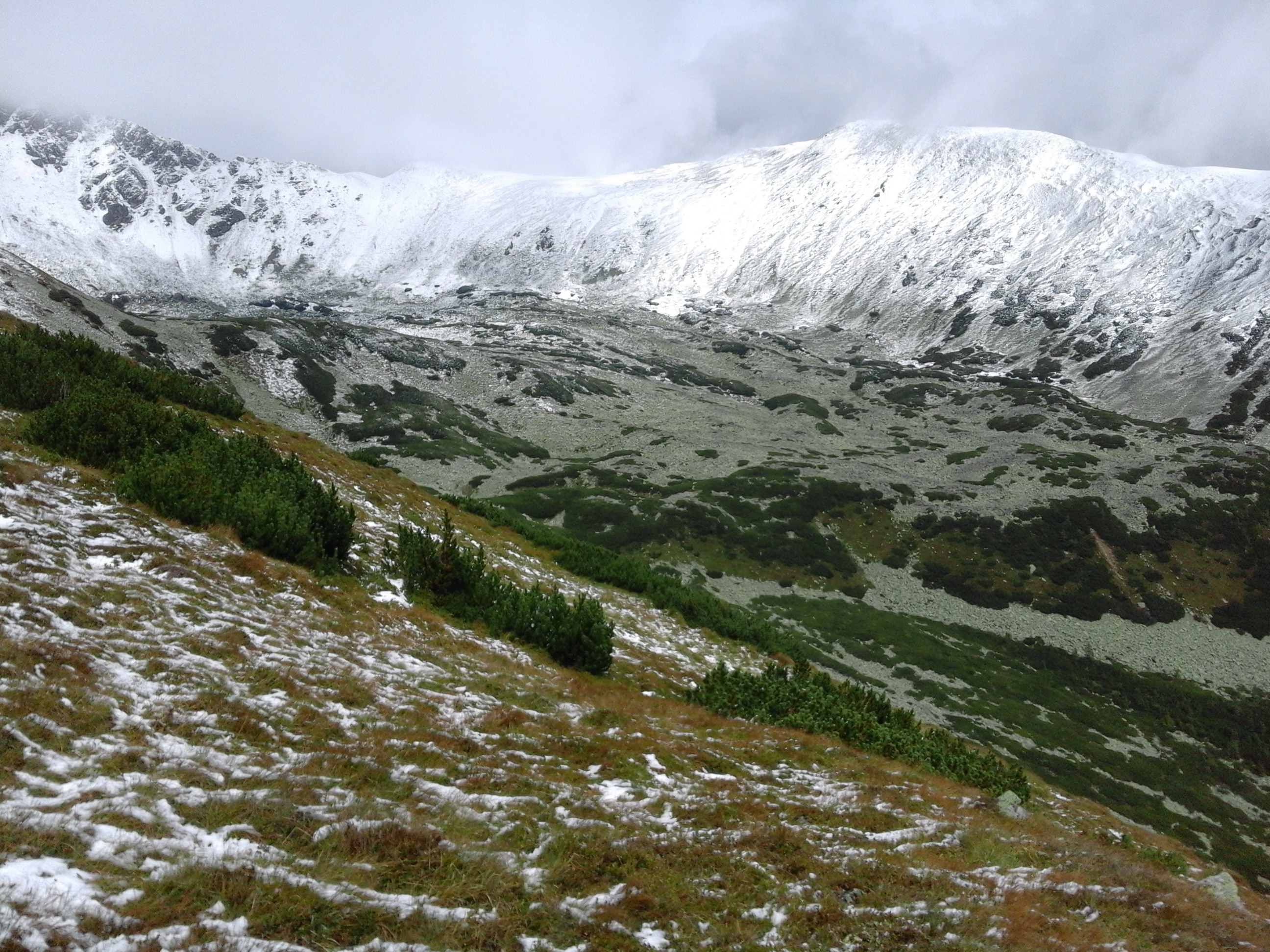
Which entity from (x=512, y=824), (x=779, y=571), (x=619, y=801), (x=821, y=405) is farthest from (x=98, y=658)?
(x=821, y=405)

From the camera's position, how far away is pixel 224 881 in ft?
16.1

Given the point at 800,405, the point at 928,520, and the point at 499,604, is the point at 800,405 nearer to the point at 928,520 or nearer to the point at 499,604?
the point at 928,520

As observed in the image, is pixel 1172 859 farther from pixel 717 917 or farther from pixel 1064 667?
pixel 1064 667

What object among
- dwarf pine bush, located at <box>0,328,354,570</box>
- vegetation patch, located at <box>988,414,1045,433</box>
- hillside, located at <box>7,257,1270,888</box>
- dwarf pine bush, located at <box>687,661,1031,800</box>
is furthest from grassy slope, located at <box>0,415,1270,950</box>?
vegetation patch, located at <box>988,414,1045,433</box>

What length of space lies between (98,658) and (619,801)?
660 cm

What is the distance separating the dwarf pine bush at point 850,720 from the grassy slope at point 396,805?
1.86 m

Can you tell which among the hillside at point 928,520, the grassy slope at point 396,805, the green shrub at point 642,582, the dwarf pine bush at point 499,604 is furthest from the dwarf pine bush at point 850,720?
the hillside at point 928,520

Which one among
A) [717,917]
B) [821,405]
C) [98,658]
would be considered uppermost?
[821,405]

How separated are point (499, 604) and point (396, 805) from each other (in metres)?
9.80

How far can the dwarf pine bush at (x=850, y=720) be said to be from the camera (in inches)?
583

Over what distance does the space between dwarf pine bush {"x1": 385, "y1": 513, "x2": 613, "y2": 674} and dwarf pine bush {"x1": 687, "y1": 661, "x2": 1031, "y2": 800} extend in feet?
10.5

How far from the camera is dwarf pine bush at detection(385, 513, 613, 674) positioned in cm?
1580

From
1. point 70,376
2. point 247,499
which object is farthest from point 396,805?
point 70,376

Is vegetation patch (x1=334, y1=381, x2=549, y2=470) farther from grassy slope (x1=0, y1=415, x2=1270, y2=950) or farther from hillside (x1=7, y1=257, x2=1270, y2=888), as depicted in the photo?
grassy slope (x1=0, y1=415, x2=1270, y2=950)
